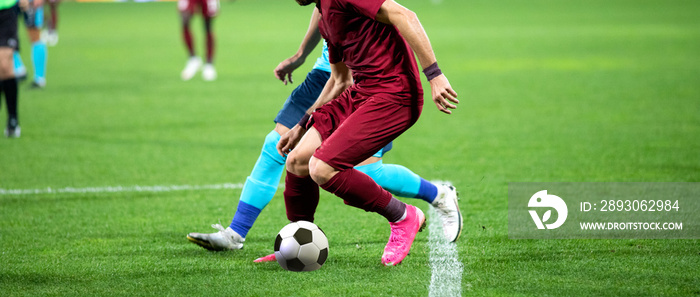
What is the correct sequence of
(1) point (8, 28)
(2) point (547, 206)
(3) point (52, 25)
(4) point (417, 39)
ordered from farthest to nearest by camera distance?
(3) point (52, 25)
(1) point (8, 28)
(2) point (547, 206)
(4) point (417, 39)

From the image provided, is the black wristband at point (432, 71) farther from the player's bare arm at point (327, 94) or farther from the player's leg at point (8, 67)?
the player's leg at point (8, 67)

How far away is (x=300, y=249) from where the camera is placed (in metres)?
Answer: 4.12

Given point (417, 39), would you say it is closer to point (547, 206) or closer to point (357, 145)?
point (357, 145)

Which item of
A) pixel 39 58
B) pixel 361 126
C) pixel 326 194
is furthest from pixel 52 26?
pixel 361 126

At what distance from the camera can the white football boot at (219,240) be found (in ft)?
14.7

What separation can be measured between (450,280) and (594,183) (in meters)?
2.75

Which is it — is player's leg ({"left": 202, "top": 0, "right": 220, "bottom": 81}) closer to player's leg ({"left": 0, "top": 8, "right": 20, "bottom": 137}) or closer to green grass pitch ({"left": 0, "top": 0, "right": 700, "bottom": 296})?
green grass pitch ({"left": 0, "top": 0, "right": 700, "bottom": 296})

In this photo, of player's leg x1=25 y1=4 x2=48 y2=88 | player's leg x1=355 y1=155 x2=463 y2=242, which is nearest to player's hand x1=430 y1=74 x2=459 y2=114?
player's leg x1=355 y1=155 x2=463 y2=242

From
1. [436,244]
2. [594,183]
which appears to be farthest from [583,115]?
[436,244]

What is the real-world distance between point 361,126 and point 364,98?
0.18m

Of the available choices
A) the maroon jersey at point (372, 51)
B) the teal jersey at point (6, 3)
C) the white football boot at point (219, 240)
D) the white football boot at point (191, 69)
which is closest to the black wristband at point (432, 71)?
the maroon jersey at point (372, 51)

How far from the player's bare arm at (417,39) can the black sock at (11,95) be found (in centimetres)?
653

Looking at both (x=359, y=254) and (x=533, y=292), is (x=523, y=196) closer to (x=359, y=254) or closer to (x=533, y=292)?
(x=359, y=254)

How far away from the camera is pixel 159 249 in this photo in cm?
473
